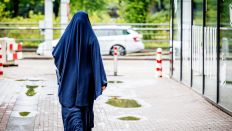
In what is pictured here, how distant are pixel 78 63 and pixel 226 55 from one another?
5395mm

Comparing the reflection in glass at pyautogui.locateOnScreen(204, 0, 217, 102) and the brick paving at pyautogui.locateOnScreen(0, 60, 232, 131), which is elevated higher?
the reflection in glass at pyautogui.locateOnScreen(204, 0, 217, 102)

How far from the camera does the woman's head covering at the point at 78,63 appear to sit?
8258 millimetres

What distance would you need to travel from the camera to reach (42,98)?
15.4 metres

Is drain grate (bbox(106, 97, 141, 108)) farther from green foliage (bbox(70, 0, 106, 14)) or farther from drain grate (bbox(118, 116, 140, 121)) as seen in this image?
green foliage (bbox(70, 0, 106, 14))

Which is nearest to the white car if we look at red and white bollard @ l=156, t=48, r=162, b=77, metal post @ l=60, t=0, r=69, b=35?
metal post @ l=60, t=0, r=69, b=35

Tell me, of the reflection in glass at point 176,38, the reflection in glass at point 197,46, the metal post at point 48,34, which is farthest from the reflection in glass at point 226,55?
the metal post at point 48,34

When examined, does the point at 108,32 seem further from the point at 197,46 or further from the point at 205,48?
the point at 205,48

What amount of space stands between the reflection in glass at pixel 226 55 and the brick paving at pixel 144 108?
1.12 ft

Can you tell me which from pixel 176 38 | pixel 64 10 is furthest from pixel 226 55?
pixel 64 10

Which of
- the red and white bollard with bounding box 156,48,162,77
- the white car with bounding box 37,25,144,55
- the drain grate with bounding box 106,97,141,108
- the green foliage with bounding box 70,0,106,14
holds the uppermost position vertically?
the green foliage with bounding box 70,0,106,14

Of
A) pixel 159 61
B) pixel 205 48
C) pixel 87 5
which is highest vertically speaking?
pixel 87 5

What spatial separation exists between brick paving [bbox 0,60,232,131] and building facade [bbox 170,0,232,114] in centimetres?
31

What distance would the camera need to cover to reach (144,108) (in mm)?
13781

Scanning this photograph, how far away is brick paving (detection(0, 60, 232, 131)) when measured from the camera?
37.6 ft
